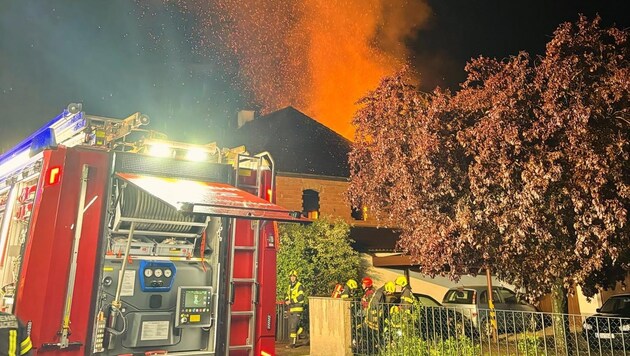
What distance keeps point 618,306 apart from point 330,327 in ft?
27.5

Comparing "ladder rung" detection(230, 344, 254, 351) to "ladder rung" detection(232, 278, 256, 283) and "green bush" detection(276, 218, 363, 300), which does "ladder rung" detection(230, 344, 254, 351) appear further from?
"green bush" detection(276, 218, 363, 300)

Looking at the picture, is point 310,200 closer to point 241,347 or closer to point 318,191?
point 318,191

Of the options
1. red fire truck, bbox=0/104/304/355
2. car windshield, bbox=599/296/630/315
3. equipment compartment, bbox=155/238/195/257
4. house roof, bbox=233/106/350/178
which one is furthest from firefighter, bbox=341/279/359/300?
house roof, bbox=233/106/350/178

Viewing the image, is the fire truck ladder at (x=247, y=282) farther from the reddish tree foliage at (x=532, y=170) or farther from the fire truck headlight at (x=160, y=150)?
the reddish tree foliage at (x=532, y=170)

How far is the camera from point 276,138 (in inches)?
1069

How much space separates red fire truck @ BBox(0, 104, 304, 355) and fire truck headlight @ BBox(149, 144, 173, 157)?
1 cm

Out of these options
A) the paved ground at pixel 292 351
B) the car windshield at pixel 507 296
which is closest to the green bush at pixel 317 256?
the paved ground at pixel 292 351

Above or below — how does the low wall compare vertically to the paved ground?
above

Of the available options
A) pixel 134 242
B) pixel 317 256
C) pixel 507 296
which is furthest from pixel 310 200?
pixel 134 242

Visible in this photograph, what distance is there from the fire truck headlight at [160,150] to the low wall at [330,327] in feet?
17.1

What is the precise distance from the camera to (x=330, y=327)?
9.91m

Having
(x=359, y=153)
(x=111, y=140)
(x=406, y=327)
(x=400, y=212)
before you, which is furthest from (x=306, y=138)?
(x=111, y=140)

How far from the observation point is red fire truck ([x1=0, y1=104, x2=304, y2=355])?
4.55 meters

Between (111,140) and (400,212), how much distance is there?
21.0 ft
